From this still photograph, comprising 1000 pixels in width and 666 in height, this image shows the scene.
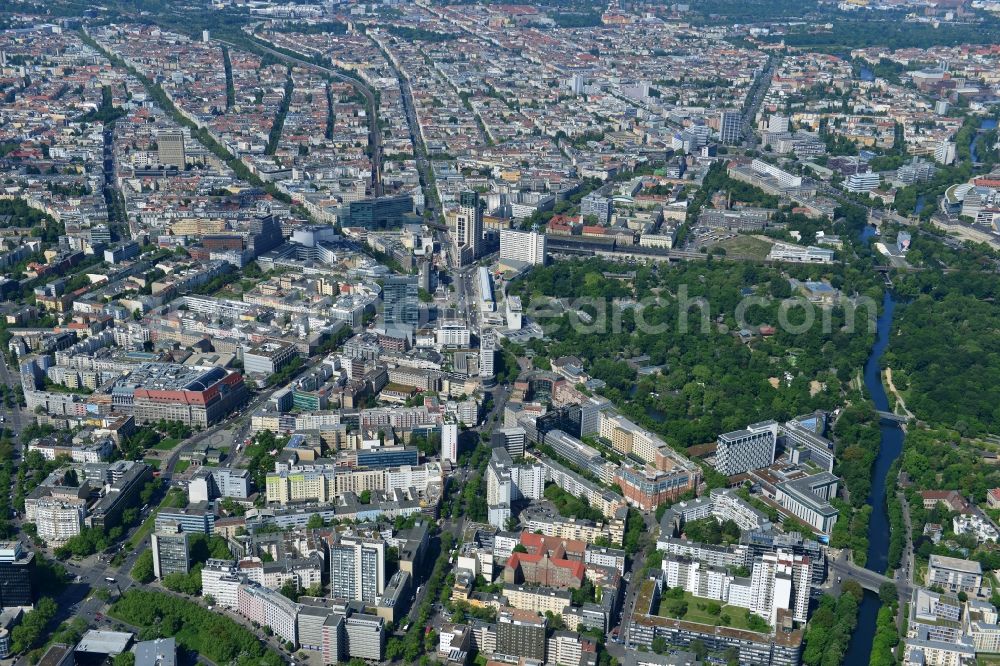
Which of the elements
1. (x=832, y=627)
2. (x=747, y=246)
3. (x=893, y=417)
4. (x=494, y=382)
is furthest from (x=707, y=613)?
(x=747, y=246)

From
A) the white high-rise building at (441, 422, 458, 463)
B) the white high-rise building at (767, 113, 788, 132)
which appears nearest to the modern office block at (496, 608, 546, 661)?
the white high-rise building at (441, 422, 458, 463)

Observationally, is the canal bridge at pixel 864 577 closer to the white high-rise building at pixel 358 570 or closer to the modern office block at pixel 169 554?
the white high-rise building at pixel 358 570

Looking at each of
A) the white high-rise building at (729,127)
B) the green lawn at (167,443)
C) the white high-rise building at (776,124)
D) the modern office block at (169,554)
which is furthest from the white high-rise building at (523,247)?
the white high-rise building at (776,124)

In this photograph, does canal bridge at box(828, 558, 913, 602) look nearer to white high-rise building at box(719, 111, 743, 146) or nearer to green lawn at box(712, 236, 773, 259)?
green lawn at box(712, 236, 773, 259)

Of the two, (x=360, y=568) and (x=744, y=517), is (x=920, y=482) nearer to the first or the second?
(x=744, y=517)

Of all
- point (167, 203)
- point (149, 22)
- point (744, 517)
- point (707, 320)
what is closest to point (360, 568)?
point (744, 517)

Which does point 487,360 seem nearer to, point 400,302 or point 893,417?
point 400,302

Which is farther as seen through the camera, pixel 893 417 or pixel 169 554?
pixel 893 417
